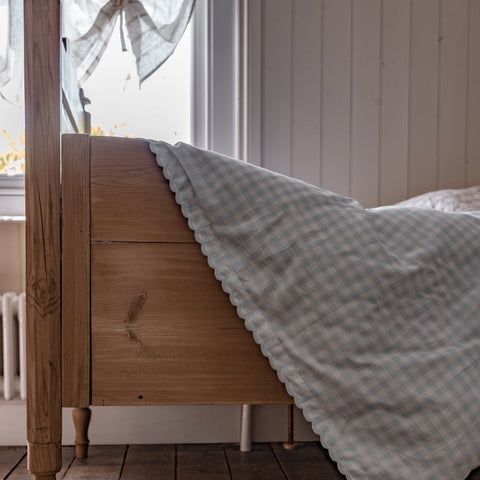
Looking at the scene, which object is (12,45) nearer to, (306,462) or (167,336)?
(167,336)

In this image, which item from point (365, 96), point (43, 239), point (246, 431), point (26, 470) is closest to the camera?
point (43, 239)

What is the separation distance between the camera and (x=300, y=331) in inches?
30.0

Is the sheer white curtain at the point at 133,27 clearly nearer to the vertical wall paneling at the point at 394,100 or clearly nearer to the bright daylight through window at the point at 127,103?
the bright daylight through window at the point at 127,103

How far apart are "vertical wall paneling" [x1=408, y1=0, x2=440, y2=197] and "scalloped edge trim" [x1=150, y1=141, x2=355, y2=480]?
1029 mm

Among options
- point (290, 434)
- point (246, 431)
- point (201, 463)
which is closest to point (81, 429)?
point (201, 463)

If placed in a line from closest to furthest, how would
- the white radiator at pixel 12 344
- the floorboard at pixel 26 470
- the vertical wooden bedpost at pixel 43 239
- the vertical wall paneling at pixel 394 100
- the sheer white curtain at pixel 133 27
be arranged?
1. the vertical wooden bedpost at pixel 43 239
2. the floorboard at pixel 26 470
3. the white radiator at pixel 12 344
4. the sheer white curtain at pixel 133 27
5. the vertical wall paneling at pixel 394 100

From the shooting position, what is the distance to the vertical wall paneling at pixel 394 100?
1593 mm

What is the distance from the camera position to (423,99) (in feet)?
5.28

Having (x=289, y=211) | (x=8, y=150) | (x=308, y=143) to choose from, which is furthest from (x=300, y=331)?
(x=8, y=150)

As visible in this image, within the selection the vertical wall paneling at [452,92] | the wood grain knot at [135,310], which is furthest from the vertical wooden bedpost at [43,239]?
the vertical wall paneling at [452,92]

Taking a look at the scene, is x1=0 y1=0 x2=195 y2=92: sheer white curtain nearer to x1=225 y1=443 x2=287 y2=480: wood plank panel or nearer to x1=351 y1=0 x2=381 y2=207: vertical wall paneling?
x1=351 y1=0 x2=381 y2=207: vertical wall paneling

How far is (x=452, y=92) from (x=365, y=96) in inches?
11.6

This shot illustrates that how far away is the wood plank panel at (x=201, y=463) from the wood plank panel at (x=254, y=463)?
0.02 m

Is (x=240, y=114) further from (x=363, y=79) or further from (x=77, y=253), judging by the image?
(x=77, y=253)
